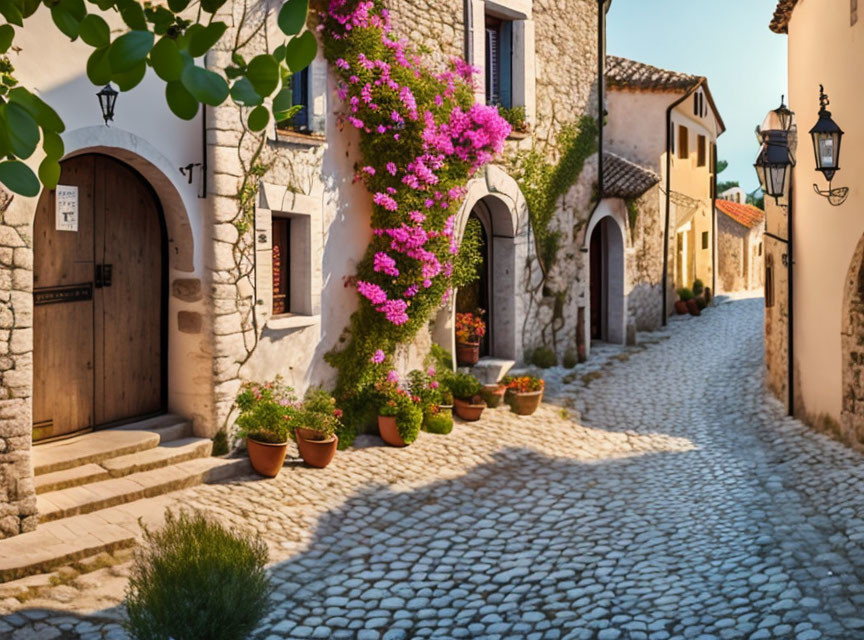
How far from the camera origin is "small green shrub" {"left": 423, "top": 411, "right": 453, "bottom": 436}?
416 inches

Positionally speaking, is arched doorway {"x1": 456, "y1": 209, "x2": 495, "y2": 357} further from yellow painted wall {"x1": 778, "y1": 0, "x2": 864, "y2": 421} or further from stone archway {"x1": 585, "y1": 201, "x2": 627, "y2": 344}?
yellow painted wall {"x1": 778, "y1": 0, "x2": 864, "y2": 421}

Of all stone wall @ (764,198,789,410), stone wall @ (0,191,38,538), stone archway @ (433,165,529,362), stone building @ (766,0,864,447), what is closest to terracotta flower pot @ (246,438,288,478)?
stone wall @ (0,191,38,538)

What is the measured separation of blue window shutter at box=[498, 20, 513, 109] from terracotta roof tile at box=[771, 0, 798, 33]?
11.9 ft

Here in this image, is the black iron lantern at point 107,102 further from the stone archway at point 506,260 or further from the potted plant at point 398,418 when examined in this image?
the stone archway at point 506,260

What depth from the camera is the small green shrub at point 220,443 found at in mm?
8516

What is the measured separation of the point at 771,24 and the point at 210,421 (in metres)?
9.70

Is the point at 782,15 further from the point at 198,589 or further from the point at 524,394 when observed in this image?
the point at 198,589

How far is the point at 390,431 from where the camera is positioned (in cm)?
995

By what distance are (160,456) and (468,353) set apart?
5.24 m

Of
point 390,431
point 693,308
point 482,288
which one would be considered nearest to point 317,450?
point 390,431

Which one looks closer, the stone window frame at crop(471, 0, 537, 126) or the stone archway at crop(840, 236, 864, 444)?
the stone archway at crop(840, 236, 864, 444)

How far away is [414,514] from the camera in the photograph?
26.4ft

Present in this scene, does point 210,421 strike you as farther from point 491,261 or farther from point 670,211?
point 670,211

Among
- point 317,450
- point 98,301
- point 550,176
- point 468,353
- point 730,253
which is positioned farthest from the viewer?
point 730,253
